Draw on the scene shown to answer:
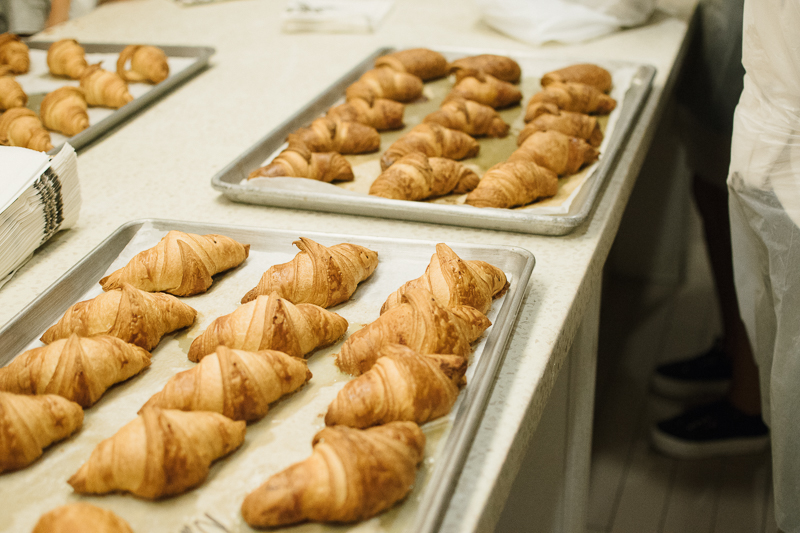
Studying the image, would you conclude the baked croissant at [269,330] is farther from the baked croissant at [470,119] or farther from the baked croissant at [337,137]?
the baked croissant at [470,119]

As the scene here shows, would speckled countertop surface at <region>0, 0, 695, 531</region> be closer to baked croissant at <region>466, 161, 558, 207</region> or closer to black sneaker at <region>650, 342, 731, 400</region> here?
baked croissant at <region>466, 161, 558, 207</region>

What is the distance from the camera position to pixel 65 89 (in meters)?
1.60

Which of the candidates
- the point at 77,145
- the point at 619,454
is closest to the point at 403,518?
the point at 77,145

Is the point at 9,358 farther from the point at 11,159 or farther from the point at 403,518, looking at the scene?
the point at 403,518

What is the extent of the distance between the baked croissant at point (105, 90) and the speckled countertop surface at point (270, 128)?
0.20 feet

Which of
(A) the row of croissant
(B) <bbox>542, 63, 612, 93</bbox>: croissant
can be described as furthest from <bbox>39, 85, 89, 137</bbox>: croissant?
(B) <bbox>542, 63, 612, 93</bbox>: croissant

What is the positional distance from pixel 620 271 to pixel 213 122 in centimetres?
193

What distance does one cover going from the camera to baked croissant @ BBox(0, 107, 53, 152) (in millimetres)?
1433

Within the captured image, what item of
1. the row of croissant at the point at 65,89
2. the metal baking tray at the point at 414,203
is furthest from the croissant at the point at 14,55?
the metal baking tray at the point at 414,203

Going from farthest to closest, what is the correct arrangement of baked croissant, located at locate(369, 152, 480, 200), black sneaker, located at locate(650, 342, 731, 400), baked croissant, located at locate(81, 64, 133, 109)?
black sneaker, located at locate(650, 342, 731, 400), baked croissant, located at locate(81, 64, 133, 109), baked croissant, located at locate(369, 152, 480, 200)

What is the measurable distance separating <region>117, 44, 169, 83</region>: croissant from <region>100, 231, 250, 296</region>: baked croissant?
993 millimetres

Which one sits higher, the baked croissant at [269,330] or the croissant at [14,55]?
the croissant at [14,55]

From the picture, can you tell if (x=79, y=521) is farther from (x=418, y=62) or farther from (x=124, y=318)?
(x=418, y=62)

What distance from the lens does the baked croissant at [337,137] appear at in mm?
1467
